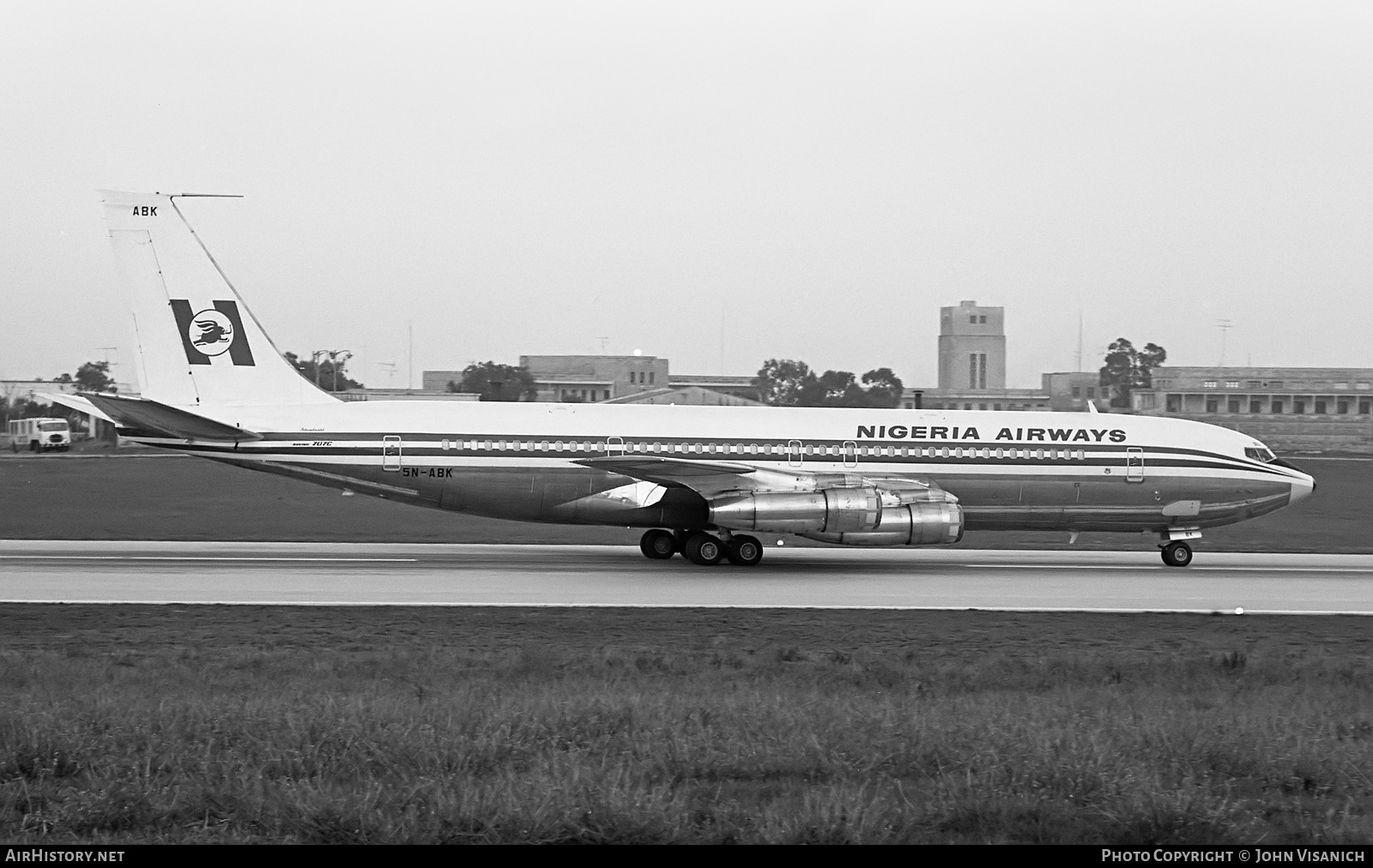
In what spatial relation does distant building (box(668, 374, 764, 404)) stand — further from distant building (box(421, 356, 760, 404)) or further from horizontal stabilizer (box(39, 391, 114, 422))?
horizontal stabilizer (box(39, 391, 114, 422))

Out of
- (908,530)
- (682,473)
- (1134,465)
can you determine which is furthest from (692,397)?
(908,530)

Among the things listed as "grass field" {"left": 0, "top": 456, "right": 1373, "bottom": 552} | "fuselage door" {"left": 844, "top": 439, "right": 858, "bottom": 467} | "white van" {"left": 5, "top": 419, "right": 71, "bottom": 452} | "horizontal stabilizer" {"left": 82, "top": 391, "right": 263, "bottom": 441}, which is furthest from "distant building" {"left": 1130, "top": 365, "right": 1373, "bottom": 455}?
"white van" {"left": 5, "top": 419, "right": 71, "bottom": 452}

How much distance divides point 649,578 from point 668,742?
14.2 m

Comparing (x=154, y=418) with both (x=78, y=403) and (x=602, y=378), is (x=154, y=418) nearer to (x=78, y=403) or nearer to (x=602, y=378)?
(x=78, y=403)

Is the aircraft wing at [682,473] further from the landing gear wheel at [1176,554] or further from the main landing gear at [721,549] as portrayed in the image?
the landing gear wheel at [1176,554]

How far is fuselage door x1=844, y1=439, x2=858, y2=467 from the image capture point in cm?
2623

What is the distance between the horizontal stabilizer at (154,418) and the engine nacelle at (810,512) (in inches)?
397

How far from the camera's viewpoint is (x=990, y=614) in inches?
726

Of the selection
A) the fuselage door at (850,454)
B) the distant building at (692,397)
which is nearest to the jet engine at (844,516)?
the fuselage door at (850,454)

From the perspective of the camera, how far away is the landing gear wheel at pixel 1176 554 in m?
27.2

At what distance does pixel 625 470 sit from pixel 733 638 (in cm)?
949
